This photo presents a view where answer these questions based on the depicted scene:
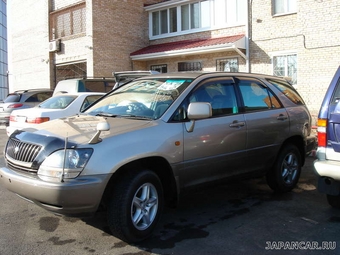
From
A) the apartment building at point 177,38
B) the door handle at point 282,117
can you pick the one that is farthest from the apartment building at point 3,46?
the door handle at point 282,117

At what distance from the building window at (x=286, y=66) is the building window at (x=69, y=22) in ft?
31.9

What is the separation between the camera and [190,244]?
3.79 m

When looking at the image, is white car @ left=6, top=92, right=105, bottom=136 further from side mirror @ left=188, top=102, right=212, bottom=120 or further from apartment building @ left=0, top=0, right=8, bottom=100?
apartment building @ left=0, top=0, right=8, bottom=100

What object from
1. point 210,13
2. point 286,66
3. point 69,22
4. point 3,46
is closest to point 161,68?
point 210,13

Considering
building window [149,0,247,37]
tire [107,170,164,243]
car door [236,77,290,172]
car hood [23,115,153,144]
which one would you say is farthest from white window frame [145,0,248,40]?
tire [107,170,164,243]

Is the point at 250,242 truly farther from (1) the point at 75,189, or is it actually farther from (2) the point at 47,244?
(2) the point at 47,244

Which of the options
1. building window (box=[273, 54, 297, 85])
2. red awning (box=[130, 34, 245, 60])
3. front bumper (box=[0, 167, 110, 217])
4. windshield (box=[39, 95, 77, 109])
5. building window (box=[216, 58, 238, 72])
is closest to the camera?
front bumper (box=[0, 167, 110, 217])

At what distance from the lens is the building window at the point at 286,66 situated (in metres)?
14.0

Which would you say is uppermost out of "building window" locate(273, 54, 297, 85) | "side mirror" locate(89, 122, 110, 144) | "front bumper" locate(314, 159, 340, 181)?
"building window" locate(273, 54, 297, 85)

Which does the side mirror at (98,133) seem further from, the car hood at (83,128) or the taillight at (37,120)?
the taillight at (37,120)

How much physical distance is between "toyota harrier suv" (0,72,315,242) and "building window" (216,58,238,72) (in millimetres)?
10261

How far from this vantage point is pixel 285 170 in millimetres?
5691

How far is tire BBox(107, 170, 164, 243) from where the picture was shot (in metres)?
3.63

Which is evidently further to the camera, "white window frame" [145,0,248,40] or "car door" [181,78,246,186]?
"white window frame" [145,0,248,40]
